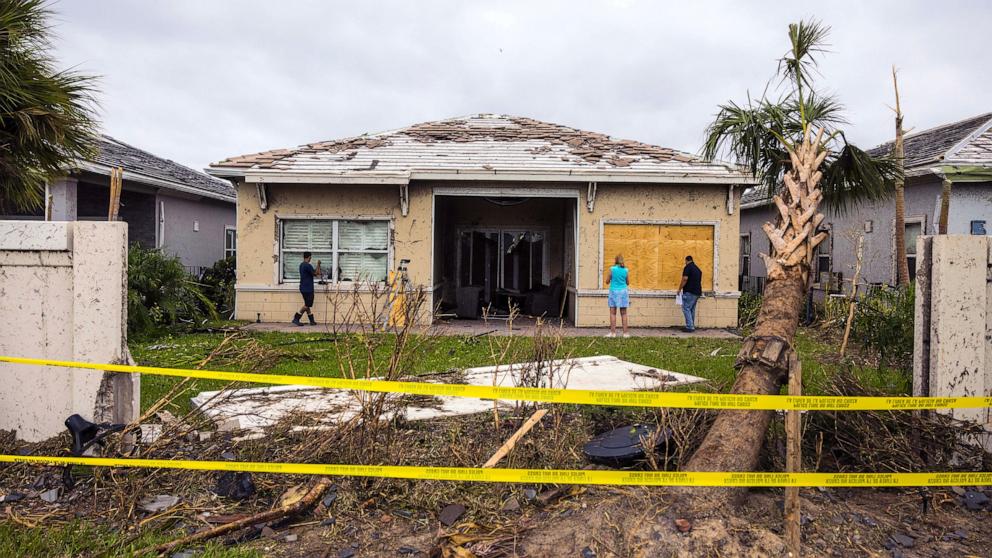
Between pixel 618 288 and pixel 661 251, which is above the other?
pixel 661 251

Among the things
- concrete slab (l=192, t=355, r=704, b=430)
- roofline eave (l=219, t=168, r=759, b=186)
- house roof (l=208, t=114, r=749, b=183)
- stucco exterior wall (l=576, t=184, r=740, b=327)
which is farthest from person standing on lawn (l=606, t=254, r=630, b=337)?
concrete slab (l=192, t=355, r=704, b=430)

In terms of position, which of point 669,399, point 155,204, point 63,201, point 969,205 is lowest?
point 669,399

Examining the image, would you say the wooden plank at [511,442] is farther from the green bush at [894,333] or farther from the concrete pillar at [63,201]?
the concrete pillar at [63,201]

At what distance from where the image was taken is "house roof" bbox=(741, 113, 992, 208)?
13477mm

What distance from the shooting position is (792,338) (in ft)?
15.1

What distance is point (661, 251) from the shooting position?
14070 millimetres

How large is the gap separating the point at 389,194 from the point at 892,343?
10.2 meters

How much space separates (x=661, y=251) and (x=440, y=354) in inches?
250

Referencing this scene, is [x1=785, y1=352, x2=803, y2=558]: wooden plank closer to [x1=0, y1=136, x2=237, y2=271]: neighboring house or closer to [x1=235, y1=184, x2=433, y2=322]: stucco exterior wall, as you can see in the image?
[x1=235, y1=184, x2=433, y2=322]: stucco exterior wall

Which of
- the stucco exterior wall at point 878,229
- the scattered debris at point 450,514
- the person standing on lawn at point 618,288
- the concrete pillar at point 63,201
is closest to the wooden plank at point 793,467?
the scattered debris at point 450,514

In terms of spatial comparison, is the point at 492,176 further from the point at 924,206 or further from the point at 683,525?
the point at 683,525

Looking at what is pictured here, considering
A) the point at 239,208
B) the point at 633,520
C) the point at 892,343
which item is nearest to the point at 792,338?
the point at 633,520

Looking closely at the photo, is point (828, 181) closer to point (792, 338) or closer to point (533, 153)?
point (792, 338)

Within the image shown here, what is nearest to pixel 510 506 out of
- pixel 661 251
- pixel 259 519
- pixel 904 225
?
pixel 259 519
